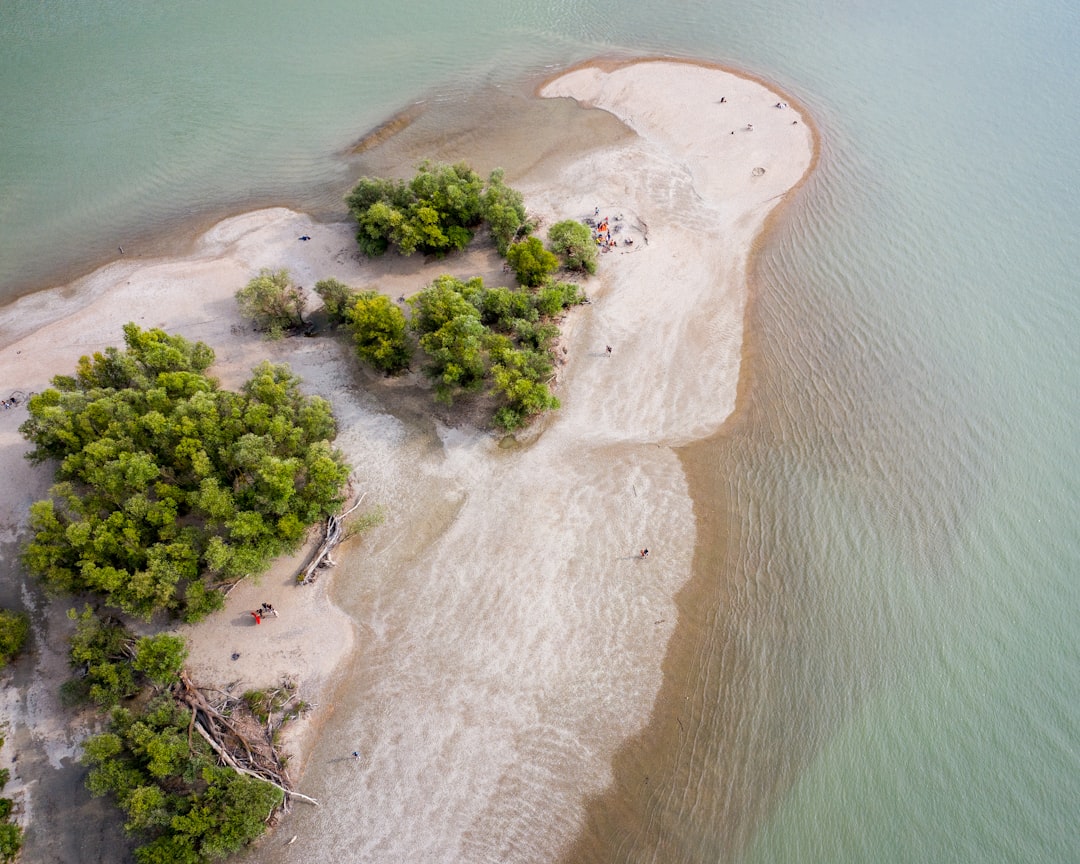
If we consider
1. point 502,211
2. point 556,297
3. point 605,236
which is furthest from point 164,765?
point 605,236

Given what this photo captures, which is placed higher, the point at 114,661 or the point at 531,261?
the point at 531,261

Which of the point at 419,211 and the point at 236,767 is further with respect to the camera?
→ the point at 419,211

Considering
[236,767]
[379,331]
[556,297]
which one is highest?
[379,331]

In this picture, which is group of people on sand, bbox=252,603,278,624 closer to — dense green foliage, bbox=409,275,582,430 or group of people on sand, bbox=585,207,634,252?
dense green foliage, bbox=409,275,582,430

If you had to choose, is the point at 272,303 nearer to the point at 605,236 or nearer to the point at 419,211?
the point at 419,211

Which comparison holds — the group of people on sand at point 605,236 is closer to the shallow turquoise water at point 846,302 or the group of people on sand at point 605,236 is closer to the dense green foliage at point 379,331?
the shallow turquoise water at point 846,302

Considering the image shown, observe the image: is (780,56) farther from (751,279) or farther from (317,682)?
(317,682)
